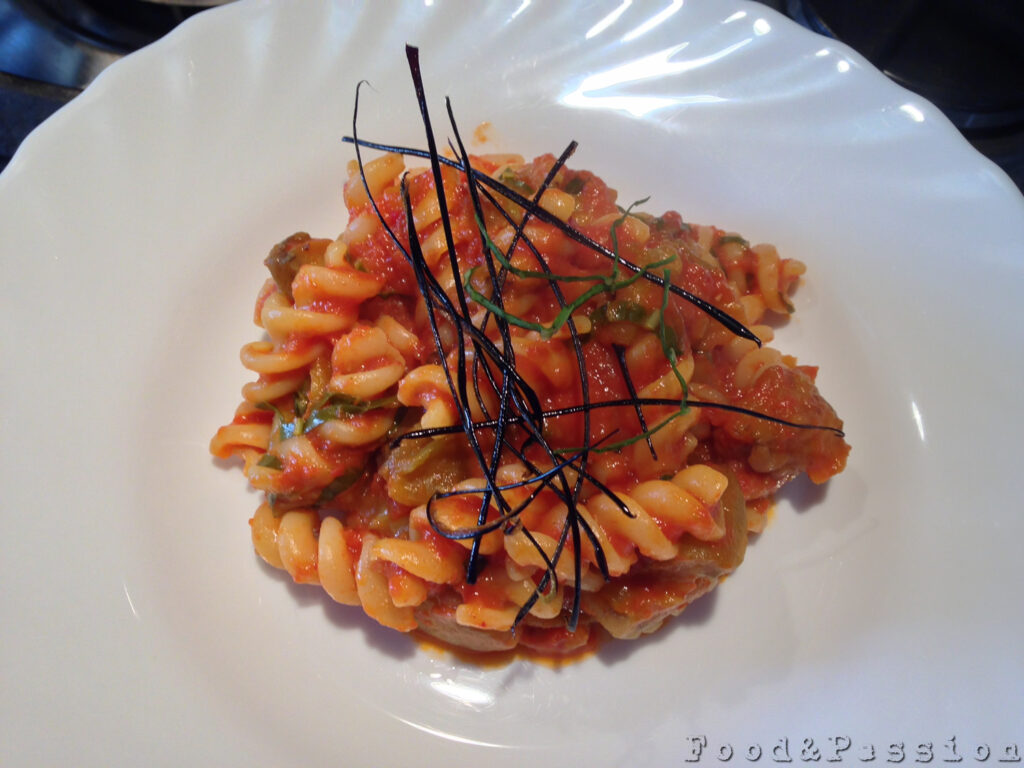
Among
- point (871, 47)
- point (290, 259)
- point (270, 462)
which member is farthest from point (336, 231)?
point (871, 47)

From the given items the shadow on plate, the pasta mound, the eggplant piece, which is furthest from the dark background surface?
the shadow on plate

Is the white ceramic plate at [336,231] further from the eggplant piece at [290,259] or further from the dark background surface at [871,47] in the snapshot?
the dark background surface at [871,47]

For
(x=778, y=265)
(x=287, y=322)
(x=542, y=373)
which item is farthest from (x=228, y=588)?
(x=778, y=265)

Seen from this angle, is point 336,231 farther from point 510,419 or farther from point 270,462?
point 510,419

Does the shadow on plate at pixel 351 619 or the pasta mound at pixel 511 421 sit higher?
the pasta mound at pixel 511 421

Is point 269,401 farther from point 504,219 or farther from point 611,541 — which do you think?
point 611,541

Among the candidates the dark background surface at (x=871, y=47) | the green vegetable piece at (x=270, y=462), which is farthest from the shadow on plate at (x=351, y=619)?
the dark background surface at (x=871, y=47)
